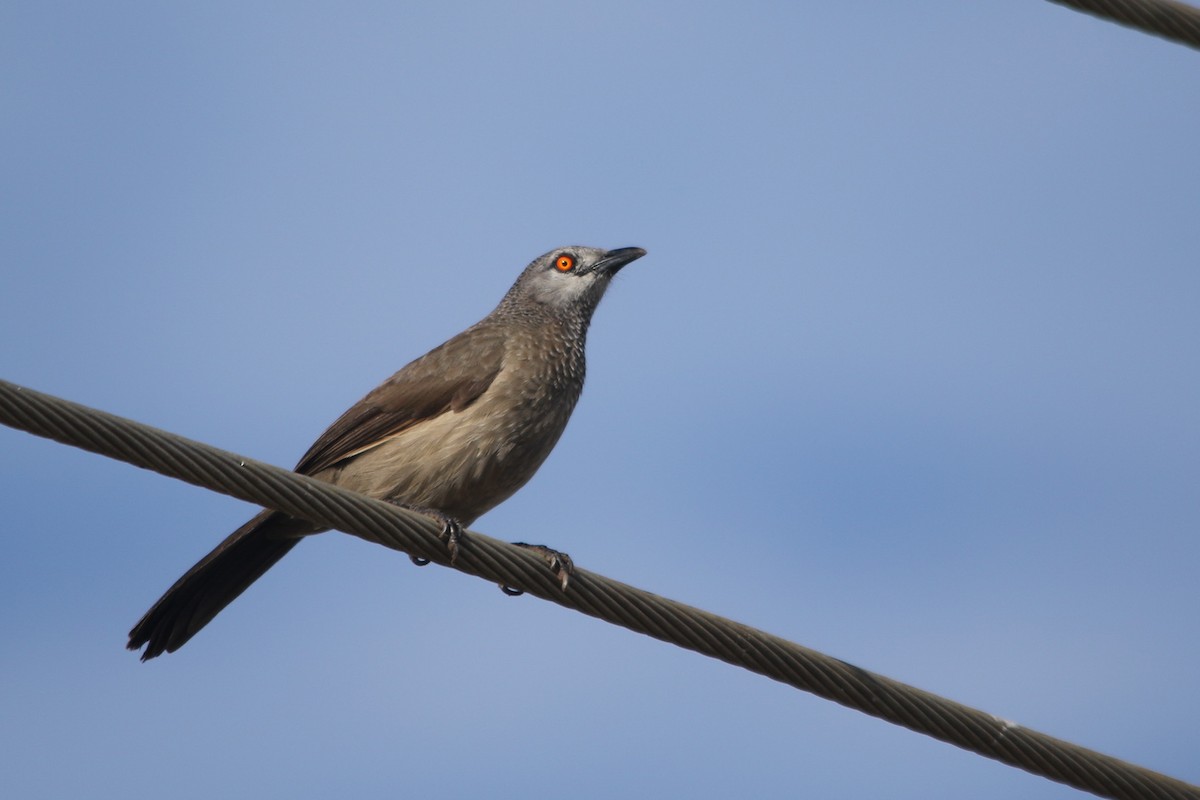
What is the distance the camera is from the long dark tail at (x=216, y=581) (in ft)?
23.7

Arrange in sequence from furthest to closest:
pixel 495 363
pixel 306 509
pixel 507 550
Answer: pixel 495 363 → pixel 507 550 → pixel 306 509

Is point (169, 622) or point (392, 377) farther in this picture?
point (392, 377)

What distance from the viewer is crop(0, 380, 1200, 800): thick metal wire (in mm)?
4598

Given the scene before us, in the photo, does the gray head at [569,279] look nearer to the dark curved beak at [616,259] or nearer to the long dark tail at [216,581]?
the dark curved beak at [616,259]

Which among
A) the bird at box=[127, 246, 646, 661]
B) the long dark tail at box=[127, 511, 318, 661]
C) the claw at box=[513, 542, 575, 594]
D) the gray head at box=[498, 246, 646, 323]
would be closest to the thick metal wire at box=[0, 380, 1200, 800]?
the claw at box=[513, 542, 575, 594]

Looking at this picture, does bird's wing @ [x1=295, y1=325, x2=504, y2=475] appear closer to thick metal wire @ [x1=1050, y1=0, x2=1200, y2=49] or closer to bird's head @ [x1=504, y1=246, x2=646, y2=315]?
bird's head @ [x1=504, y1=246, x2=646, y2=315]

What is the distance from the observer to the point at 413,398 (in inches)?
317

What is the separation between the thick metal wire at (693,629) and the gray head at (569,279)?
172 inches

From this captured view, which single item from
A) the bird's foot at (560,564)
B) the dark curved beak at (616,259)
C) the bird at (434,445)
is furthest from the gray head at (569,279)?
the bird's foot at (560,564)

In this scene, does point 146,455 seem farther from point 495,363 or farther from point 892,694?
point 495,363

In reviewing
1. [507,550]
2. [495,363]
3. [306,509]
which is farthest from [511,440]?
[306,509]

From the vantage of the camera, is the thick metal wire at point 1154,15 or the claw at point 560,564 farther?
the thick metal wire at point 1154,15

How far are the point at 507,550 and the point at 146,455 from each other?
1.37m

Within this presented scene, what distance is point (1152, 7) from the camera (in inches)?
218
